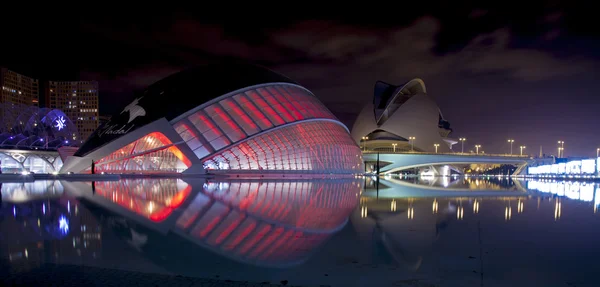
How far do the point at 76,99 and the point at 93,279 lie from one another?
16016cm

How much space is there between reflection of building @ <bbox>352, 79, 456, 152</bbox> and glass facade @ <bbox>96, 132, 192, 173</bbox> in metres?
48.7

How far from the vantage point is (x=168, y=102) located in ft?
120

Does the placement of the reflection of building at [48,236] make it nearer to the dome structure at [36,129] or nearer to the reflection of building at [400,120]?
the dome structure at [36,129]

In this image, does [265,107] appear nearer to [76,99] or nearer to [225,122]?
[225,122]

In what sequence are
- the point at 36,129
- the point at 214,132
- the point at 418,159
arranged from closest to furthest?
the point at 214,132, the point at 36,129, the point at 418,159

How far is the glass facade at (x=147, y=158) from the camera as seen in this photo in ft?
116

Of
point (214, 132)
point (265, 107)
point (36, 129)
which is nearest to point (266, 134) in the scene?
point (265, 107)

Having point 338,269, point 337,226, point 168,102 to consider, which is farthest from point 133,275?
point 168,102

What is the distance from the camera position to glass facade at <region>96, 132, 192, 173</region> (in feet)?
116

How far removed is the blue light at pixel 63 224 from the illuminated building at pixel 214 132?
24.3m

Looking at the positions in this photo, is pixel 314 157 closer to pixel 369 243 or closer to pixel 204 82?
pixel 204 82

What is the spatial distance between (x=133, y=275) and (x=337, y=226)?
481 cm

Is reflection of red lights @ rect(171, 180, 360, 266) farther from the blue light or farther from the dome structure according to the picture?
the dome structure

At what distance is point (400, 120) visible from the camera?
249 ft
